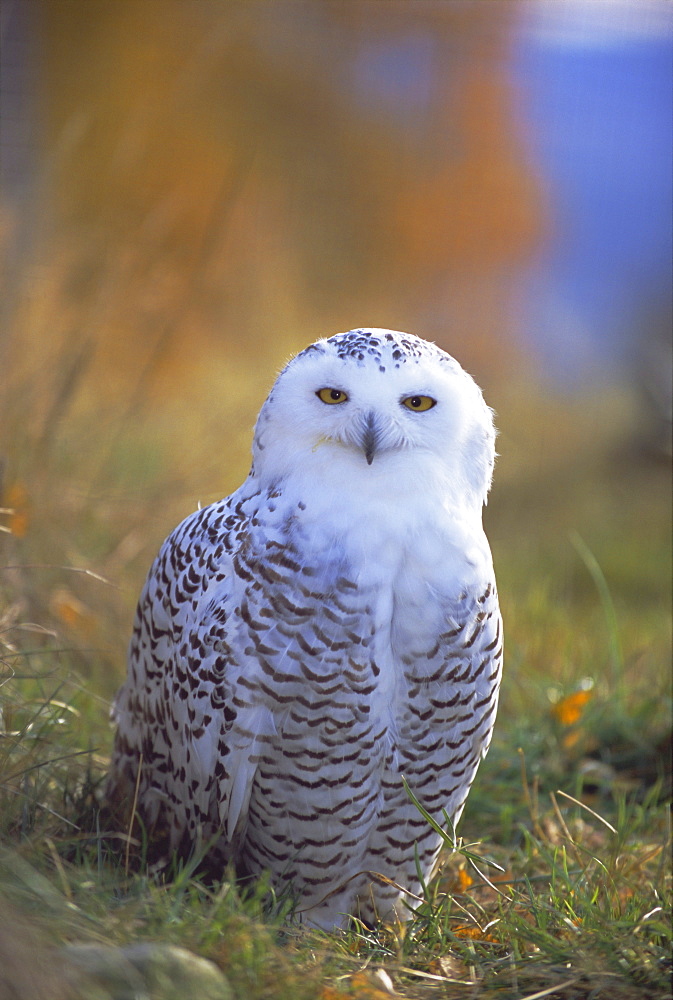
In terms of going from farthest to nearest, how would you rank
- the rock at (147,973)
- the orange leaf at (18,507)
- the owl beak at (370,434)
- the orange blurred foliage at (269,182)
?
1. the orange blurred foliage at (269,182)
2. the orange leaf at (18,507)
3. the owl beak at (370,434)
4. the rock at (147,973)

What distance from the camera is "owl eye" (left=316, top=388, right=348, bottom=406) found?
1954mm

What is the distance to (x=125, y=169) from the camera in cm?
375

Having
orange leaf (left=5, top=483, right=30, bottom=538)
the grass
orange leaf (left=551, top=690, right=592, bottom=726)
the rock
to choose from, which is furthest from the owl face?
orange leaf (left=551, top=690, right=592, bottom=726)

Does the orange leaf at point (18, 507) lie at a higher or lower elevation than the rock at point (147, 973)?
higher

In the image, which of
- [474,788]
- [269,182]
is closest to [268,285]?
[269,182]

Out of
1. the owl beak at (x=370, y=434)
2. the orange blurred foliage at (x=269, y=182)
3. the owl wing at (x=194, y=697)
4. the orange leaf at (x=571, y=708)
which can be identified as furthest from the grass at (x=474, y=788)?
the owl beak at (x=370, y=434)

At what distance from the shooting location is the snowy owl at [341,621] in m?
1.94

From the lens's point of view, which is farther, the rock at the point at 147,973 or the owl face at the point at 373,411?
the owl face at the point at 373,411

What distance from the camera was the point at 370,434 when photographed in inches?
74.8

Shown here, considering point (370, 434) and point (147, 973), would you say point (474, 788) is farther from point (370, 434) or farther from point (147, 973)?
point (147, 973)

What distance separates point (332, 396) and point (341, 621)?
477 mm

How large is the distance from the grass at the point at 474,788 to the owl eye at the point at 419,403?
922 mm

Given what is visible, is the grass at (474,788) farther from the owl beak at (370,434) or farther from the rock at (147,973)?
the owl beak at (370,434)

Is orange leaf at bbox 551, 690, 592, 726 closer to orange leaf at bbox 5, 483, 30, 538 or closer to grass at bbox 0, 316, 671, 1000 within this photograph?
grass at bbox 0, 316, 671, 1000
